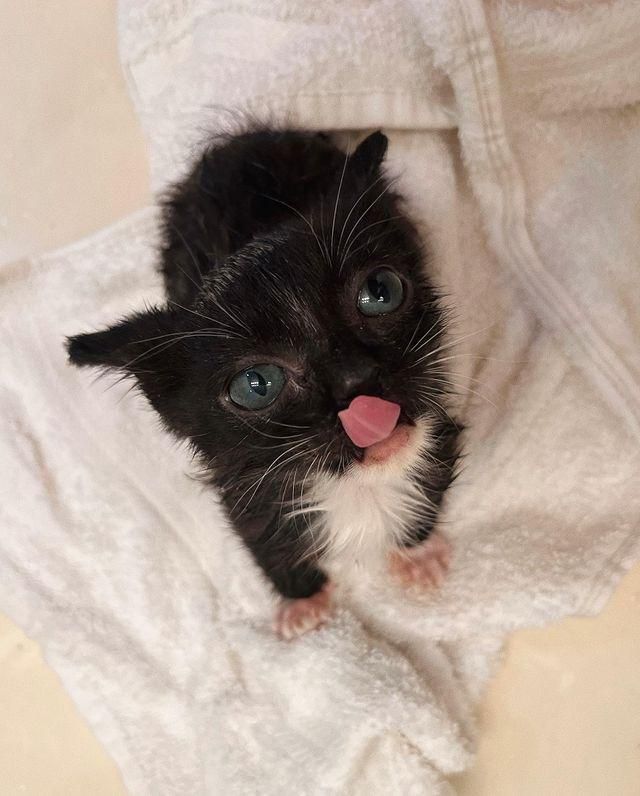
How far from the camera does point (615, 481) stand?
56.3 inches

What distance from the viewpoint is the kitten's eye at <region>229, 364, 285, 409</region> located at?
3.15 ft

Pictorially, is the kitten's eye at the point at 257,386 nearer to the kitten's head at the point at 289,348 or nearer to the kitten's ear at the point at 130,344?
the kitten's head at the point at 289,348

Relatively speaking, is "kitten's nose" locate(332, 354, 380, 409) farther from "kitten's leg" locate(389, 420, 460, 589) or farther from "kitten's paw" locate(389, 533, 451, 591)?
"kitten's paw" locate(389, 533, 451, 591)

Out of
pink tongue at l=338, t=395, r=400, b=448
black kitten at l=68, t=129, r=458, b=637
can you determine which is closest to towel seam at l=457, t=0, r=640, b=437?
black kitten at l=68, t=129, r=458, b=637

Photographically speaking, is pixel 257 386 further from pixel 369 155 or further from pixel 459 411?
pixel 459 411

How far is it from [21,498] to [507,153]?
131 cm

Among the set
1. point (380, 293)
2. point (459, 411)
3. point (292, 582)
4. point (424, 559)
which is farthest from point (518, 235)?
point (292, 582)

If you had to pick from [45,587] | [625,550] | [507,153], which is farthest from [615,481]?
[45,587]

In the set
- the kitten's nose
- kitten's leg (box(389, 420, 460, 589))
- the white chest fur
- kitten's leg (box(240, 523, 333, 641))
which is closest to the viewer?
the kitten's nose

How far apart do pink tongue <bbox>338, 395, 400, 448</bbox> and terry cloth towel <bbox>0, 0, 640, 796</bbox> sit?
42cm

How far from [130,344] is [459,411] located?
75cm

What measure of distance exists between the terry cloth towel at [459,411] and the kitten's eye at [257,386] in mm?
483

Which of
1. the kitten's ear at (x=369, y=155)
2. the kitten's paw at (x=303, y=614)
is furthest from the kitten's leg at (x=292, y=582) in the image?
the kitten's ear at (x=369, y=155)

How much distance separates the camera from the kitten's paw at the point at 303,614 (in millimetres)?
1418
